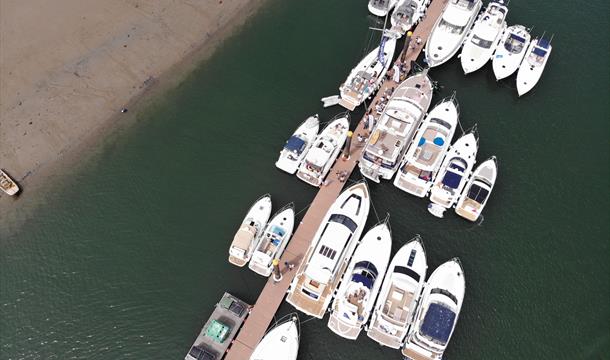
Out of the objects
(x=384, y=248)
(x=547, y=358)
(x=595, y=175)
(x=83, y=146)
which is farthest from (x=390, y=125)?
(x=83, y=146)

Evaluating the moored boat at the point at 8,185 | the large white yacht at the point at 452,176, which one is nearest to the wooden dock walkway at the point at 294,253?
the large white yacht at the point at 452,176

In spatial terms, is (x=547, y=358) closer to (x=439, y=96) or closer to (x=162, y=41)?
(x=439, y=96)

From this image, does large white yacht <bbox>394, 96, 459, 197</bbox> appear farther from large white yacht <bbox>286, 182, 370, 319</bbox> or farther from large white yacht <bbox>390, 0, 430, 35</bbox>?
large white yacht <bbox>390, 0, 430, 35</bbox>

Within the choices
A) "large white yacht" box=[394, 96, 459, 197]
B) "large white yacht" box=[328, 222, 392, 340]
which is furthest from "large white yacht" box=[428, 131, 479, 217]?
"large white yacht" box=[328, 222, 392, 340]

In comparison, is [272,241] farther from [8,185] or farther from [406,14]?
[406,14]

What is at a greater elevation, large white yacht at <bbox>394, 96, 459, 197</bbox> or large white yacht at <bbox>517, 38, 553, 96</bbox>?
large white yacht at <bbox>517, 38, 553, 96</bbox>
